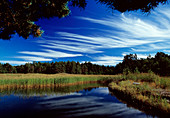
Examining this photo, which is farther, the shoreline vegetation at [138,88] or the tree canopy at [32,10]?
the shoreline vegetation at [138,88]

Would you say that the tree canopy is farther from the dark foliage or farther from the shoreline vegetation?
the shoreline vegetation

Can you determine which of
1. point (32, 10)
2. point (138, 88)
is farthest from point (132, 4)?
point (138, 88)

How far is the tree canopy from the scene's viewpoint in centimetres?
534

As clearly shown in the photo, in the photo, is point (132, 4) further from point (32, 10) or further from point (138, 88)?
point (138, 88)

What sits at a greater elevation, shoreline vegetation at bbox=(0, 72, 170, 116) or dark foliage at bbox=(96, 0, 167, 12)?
dark foliage at bbox=(96, 0, 167, 12)

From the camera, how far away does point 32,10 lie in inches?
268

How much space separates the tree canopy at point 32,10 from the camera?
534 centimetres

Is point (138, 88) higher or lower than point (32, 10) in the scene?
lower

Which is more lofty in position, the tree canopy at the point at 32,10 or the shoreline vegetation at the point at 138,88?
the tree canopy at the point at 32,10

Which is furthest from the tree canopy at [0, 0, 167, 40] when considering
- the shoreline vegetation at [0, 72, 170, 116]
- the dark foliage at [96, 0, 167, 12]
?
the shoreline vegetation at [0, 72, 170, 116]

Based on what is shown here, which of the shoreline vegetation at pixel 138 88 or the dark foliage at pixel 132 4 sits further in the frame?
the shoreline vegetation at pixel 138 88

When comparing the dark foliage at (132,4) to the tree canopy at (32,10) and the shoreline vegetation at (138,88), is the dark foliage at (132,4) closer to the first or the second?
the tree canopy at (32,10)

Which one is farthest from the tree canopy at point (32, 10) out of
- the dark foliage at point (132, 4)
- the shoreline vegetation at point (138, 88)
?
the shoreline vegetation at point (138, 88)

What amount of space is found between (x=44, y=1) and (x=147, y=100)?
9182 millimetres
